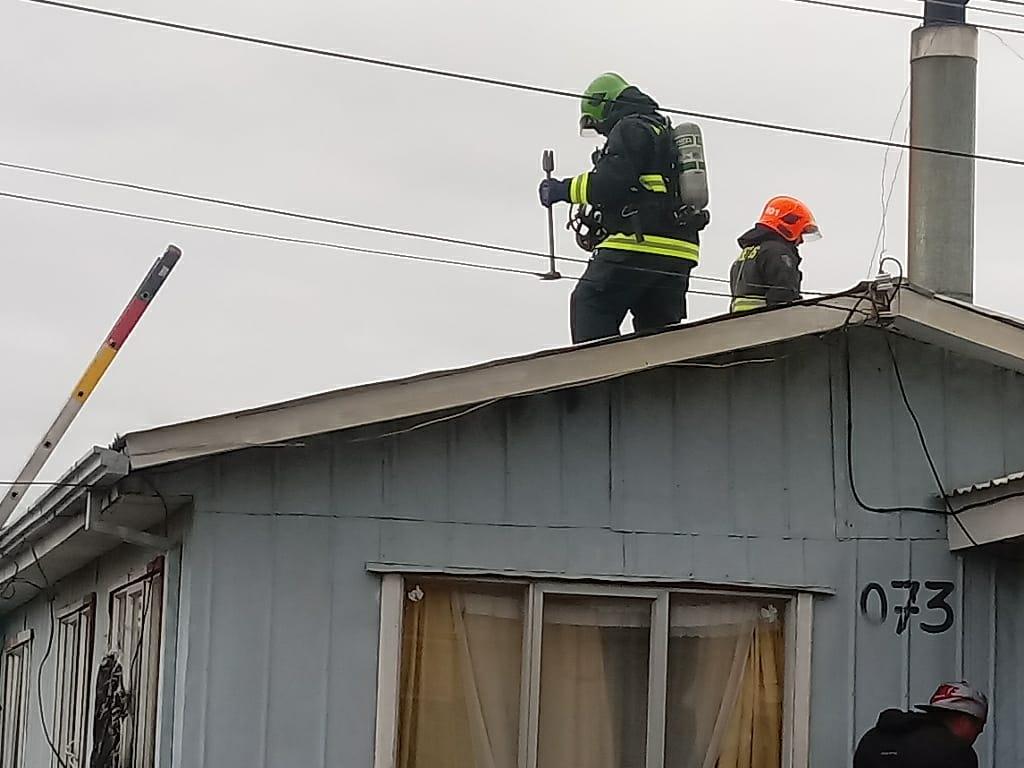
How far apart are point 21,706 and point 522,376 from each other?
7.32 m

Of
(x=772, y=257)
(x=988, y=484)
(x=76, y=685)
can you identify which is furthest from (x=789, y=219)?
(x=76, y=685)

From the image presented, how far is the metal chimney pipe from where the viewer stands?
12.0 m

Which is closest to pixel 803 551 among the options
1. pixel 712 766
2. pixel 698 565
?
pixel 698 565

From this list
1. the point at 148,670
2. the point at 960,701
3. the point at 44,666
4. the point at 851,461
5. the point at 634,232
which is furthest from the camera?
the point at 44,666

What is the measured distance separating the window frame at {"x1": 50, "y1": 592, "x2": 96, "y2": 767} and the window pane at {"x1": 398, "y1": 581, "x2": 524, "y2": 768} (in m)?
2.96

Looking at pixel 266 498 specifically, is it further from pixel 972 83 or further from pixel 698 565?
pixel 972 83

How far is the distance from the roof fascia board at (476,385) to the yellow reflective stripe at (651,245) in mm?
1512

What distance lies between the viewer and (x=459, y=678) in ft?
26.6

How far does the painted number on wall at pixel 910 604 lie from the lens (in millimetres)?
8586

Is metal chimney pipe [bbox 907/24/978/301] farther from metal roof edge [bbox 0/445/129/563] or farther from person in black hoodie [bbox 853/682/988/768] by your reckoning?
metal roof edge [bbox 0/445/129/563]

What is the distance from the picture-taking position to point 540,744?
8141mm

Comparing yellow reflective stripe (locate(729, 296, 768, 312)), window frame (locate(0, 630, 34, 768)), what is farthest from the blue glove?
window frame (locate(0, 630, 34, 768))

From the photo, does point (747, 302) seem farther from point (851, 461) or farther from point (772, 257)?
point (851, 461)

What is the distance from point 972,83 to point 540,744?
248 inches
